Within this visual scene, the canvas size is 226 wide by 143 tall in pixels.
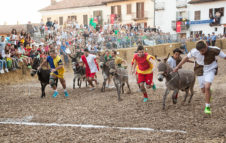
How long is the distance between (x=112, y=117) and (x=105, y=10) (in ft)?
145

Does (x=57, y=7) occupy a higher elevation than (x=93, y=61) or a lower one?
higher

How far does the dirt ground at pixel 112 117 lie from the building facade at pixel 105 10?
37.2 metres

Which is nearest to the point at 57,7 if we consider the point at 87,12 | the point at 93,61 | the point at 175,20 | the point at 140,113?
the point at 87,12

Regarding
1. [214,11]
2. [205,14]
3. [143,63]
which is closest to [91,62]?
[143,63]

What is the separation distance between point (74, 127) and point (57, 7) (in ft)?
158

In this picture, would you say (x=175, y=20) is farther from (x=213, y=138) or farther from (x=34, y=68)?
(x=213, y=138)

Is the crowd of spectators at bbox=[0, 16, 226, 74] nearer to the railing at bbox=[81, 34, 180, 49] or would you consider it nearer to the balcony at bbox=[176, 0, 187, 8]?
the railing at bbox=[81, 34, 180, 49]

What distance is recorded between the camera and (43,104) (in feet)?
32.4

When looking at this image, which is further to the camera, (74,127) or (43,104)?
(43,104)

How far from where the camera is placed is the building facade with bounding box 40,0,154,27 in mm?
47812

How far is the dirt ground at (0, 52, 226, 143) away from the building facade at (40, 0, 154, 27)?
122 feet

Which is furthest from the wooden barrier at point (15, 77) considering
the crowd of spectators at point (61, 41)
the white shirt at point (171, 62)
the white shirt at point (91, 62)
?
the white shirt at point (171, 62)

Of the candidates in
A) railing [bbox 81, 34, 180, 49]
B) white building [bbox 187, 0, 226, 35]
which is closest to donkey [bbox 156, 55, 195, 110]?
railing [bbox 81, 34, 180, 49]

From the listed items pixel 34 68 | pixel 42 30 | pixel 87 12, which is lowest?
pixel 34 68
